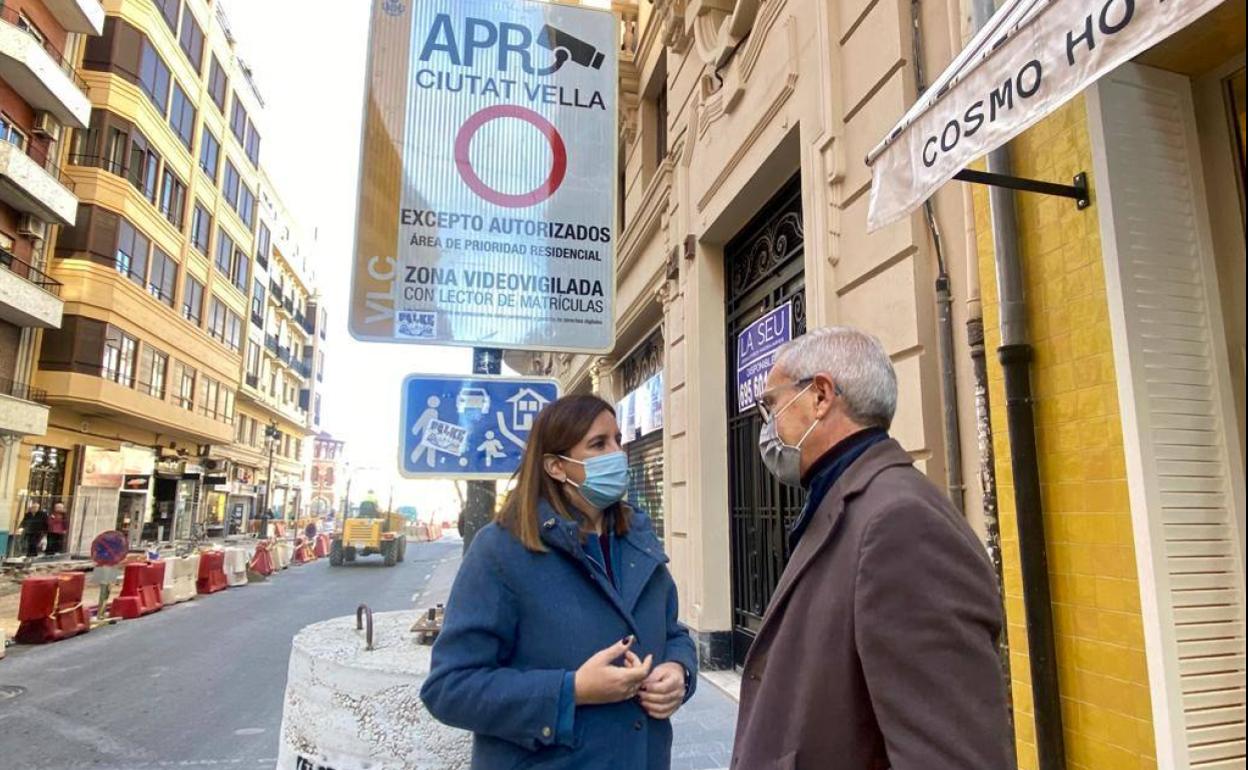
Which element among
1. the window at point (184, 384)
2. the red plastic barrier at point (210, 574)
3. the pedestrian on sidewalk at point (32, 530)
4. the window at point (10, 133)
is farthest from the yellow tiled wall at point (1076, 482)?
the window at point (184, 384)

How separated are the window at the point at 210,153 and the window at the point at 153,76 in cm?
425

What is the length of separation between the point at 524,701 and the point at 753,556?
5211 mm

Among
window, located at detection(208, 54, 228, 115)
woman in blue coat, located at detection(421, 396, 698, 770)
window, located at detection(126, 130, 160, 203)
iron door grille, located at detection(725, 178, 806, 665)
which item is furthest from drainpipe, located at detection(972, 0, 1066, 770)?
window, located at detection(208, 54, 228, 115)

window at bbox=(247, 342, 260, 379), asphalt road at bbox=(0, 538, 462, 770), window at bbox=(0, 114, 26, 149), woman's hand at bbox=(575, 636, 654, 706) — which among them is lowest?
asphalt road at bbox=(0, 538, 462, 770)

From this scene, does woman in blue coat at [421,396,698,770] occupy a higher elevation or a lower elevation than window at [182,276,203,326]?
lower

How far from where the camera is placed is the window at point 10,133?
22203mm

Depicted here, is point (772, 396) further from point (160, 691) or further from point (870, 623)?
point (160, 691)

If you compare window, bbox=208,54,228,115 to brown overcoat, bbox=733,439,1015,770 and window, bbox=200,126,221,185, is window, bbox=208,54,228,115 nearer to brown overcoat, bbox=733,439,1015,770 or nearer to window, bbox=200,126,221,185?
window, bbox=200,126,221,185

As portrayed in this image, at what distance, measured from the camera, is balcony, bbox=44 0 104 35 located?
24047mm

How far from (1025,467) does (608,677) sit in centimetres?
228

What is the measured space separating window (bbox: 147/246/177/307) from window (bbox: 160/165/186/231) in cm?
178

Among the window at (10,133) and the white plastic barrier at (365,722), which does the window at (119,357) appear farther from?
the white plastic barrier at (365,722)

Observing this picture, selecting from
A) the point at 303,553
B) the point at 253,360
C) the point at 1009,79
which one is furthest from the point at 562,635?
the point at 253,360

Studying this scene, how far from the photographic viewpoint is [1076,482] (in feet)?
9.82
